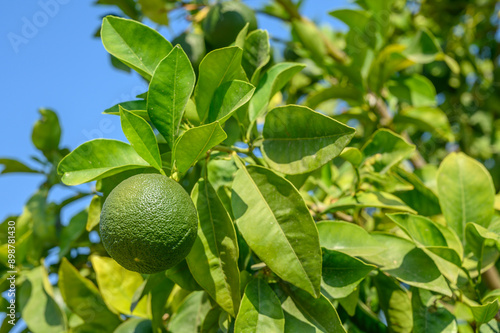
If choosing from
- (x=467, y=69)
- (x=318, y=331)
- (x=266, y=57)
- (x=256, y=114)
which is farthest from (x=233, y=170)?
(x=467, y=69)

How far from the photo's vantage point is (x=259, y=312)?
3.07 ft

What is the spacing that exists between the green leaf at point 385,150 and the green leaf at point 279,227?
0.47 metres

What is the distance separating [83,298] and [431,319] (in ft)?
3.47

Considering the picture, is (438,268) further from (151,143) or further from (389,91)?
(389,91)

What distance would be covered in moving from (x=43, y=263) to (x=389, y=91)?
157 cm

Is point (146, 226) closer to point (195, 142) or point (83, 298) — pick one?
point (195, 142)

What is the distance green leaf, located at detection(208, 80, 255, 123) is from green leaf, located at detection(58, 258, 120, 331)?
0.79m

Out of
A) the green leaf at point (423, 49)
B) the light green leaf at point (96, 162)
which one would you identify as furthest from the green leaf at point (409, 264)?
the green leaf at point (423, 49)

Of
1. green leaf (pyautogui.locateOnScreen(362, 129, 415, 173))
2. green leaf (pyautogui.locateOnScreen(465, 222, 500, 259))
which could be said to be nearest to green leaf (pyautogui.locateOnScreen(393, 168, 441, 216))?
green leaf (pyautogui.locateOnScreen(362, 129, 415, 173))

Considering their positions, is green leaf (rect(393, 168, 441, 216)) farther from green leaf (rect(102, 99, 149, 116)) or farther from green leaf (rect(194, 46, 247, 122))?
green leaf (rect(102, 99, 149, 116))

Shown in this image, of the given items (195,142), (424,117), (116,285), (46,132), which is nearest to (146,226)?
(195,142)

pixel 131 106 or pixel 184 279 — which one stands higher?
pixel 131 106

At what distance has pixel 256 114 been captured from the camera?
1.14 metres

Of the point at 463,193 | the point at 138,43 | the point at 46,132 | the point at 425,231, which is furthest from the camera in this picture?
the point at 46,132
